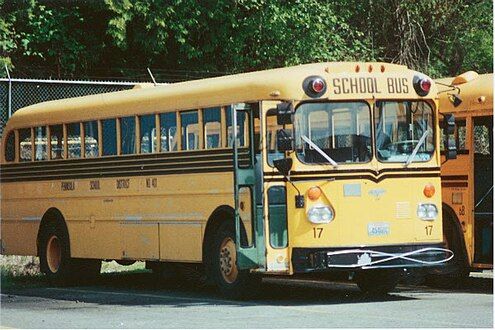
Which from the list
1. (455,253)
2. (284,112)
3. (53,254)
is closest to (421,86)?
(284,112)

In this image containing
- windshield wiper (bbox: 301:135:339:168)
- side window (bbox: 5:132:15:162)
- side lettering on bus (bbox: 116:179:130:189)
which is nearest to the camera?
windshield wiper (bbox: 301:135:339:168)

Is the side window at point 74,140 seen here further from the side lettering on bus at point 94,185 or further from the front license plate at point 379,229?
the front license plate at point 379,229

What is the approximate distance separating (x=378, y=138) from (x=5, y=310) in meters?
4.85

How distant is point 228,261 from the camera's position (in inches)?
692

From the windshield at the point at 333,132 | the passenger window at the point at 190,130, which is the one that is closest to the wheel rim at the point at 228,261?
the passenger window at the point at 190,130

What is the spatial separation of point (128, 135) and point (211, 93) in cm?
224

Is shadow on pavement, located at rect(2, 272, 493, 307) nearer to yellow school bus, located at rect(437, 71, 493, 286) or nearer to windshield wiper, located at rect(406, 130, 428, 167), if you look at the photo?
yellow school bus, located at rect(437, 71, 493, 286)

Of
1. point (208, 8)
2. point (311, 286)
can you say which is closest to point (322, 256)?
point (311, 286)

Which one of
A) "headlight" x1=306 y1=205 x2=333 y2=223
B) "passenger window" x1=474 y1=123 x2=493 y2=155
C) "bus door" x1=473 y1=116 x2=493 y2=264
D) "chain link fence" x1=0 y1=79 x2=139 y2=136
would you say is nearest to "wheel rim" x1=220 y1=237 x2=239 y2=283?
"headlight" x1=306 y1=205 x2=333 y2=223

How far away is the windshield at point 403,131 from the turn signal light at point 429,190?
13.5 inches

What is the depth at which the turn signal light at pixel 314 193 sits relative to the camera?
16.7 meters

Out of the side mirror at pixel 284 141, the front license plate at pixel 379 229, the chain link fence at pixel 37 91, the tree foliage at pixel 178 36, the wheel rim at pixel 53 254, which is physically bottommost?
the wheel rim at pixel 53 254

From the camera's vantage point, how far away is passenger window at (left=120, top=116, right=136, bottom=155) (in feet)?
64.4

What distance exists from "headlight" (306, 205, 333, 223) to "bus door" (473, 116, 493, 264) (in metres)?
2.51
